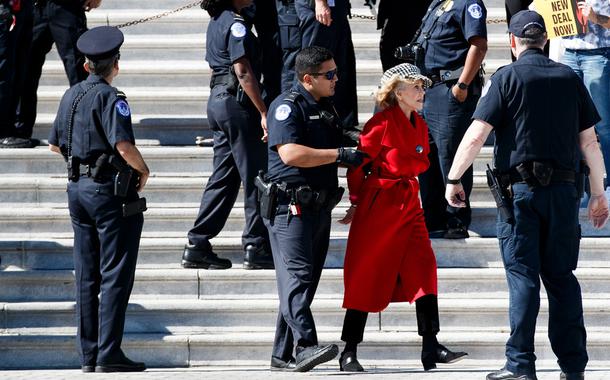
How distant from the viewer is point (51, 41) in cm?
1152

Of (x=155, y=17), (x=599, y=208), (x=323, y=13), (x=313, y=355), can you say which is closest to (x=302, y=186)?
(x=313, y=355)

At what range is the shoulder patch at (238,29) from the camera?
32.2 ft

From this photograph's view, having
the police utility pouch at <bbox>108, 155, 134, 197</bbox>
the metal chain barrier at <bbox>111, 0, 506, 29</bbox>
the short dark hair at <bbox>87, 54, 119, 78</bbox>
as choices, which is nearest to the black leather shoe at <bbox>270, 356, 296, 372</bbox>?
the police utility pouch at <bbox>108, 155, 134, 197</bbox>

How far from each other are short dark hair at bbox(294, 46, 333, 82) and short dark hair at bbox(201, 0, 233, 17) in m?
1.47

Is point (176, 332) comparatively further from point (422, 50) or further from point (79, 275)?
point (422, 50)

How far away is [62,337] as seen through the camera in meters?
9.41

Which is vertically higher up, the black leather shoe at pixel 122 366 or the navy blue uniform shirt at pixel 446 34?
the navy blue uniform shirt at pixel 446 34

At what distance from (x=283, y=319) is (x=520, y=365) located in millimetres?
1525

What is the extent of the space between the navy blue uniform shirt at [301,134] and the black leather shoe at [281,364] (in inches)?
42.4

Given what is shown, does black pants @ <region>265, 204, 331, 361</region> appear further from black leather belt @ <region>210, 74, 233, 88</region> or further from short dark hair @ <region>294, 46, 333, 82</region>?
black leather belt @ <region>210, 74, 233, 88</region>

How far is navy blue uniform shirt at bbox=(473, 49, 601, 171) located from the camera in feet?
26.4

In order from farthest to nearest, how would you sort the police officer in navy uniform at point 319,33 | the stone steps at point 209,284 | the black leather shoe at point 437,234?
1. the police officer in navy uniform at point 319,33
2. the black leather shoe at point 437,234
3. the stone steps at point 209,284

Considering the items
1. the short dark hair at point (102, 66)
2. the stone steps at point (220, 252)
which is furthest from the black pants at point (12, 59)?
the short dark hair at point (102, 66)

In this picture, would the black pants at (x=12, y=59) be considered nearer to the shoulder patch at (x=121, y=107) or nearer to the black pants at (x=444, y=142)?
the shoulder patch at (x=121, y=107)
